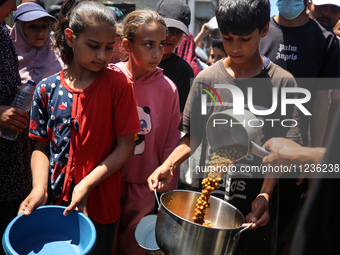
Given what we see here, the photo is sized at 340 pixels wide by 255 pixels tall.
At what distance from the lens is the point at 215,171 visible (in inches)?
76.2

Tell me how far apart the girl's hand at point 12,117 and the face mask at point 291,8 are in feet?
6.55

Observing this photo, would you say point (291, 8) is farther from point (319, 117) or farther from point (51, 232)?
point (51, 232)

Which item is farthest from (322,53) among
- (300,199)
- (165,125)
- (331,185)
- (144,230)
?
(331,185)

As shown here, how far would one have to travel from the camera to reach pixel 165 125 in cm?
263

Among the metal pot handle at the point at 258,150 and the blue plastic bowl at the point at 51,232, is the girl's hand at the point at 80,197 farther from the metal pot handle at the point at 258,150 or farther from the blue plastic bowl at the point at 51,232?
the metal pot handle at the point at 258,150

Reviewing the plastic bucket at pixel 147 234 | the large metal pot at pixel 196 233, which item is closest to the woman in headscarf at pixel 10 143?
the plastic bucket at pixel 147 234

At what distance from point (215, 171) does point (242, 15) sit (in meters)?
0.88

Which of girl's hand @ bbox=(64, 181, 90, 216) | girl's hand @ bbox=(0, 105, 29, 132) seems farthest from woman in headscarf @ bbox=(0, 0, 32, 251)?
girl's hand @ bbox=(64, 181, 90, 216)

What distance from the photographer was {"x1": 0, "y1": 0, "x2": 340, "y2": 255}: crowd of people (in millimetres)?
2061

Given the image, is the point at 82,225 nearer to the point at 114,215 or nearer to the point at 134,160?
the point at 114,215

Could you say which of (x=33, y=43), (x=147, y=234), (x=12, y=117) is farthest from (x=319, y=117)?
(x=33, y=43)

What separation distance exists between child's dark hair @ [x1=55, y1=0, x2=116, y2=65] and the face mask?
4.45ft

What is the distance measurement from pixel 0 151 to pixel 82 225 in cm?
103

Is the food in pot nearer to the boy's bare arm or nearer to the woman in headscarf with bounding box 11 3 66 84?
the boy's bare arm
